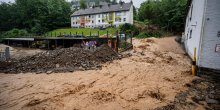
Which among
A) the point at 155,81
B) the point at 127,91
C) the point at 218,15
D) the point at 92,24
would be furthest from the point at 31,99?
the point at 92,24

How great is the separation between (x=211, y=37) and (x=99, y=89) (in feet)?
25.0

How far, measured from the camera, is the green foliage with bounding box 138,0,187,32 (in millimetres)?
37375

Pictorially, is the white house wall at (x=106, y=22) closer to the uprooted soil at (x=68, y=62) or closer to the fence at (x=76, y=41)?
the fence at (x=76, y=41)

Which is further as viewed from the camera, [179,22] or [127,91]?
[179,22]

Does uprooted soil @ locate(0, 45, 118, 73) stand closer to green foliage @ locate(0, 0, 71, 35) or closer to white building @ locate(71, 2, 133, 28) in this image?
white building @ locate(71, 2, 133, 28)

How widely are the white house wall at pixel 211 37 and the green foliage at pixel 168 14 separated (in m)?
26.5

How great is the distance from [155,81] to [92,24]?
4744 centimetres

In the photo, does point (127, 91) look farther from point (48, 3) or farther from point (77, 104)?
point (48, 3)

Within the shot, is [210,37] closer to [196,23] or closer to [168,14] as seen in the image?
[196,23]

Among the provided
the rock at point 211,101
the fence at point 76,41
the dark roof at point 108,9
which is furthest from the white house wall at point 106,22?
the rock at point 211,101

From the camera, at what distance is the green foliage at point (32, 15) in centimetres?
5672

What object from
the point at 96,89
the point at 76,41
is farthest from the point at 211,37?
the point at 76,41

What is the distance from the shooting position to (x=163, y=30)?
41719 mm

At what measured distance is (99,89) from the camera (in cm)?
857
